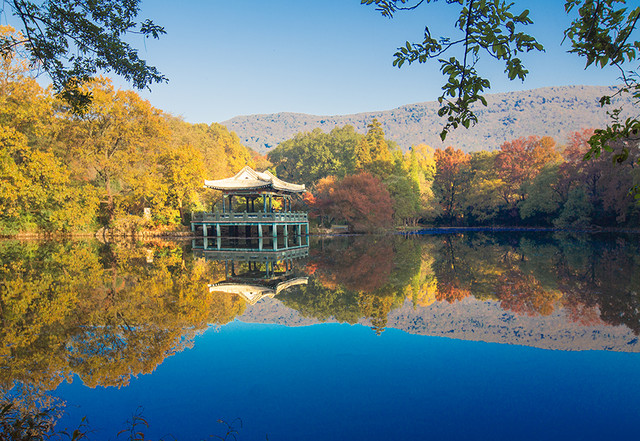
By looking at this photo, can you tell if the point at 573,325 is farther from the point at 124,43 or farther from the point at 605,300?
the point at 124,43

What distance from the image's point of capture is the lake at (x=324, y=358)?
312cm

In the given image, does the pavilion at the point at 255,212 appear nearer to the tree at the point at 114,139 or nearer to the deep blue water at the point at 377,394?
the tree at the point at 114,139

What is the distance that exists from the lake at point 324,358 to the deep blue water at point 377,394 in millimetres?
16

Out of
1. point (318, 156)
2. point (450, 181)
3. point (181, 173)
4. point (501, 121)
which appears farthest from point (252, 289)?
point (501, 121)

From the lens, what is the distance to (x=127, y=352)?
4566mm

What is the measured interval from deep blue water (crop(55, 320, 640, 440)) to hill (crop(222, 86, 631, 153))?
10797 centimetres

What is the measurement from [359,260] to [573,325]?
26.8ft

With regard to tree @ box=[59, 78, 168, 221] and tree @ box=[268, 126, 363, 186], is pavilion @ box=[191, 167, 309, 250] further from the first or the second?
tree @ box=[268, 126, 363, 186]

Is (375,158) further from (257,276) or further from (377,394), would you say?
(377,394)

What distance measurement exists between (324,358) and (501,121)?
148 meters

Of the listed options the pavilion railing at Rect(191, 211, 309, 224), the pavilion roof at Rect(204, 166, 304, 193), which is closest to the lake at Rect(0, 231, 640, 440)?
the pavilion railing at Rect(191, 211, 309, 224)

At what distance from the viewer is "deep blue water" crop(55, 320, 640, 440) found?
9.84ft

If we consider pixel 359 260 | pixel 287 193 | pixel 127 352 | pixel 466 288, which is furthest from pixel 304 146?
pixel 127 352

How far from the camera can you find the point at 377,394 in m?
3.55
